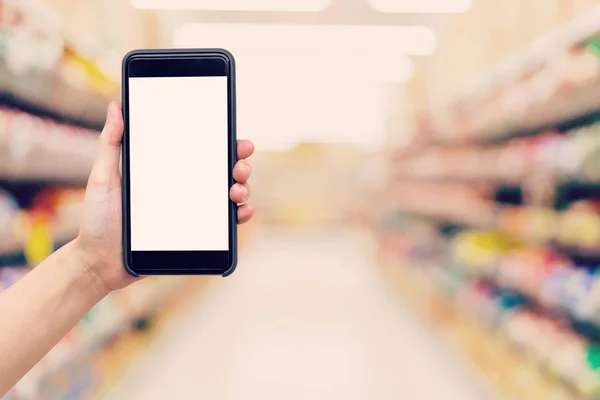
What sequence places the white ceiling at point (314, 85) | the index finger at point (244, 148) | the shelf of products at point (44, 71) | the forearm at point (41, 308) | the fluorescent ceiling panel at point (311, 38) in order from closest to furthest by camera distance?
the forearm at point (41, 308), the index finger at point (244, 148), the shelf of products at point (44, 71), the white ceiling at point (314, 85), the fluorescent ceiling panel at point (311, 38)

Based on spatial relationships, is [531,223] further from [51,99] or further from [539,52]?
[51,99]

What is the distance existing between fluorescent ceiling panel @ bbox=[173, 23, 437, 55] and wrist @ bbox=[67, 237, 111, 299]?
5.72 metres

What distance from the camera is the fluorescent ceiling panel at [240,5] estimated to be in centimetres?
565

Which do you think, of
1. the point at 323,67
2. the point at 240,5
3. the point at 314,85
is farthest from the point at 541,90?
the point at 314,85

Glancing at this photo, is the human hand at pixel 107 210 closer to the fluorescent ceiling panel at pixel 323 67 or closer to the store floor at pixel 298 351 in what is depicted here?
the store floor at pixel 298 351

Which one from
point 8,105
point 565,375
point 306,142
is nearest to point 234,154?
point 8,105

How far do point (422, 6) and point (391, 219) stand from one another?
2988 mm

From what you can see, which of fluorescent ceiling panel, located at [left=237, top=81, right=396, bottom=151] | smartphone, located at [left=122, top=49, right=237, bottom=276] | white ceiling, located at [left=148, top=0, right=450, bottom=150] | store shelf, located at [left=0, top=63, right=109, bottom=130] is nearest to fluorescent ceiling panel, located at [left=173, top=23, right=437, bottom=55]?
white ceiling, located at [left=148, top=0, right=450, bottom=150]

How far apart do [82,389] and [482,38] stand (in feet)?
10.7

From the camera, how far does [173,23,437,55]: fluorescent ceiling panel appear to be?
265 inches

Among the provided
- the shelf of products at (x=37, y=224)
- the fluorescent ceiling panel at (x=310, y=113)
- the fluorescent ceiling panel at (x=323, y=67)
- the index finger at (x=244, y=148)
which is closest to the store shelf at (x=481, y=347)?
the index finger at (x=244, y=148)

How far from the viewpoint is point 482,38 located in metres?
4.27

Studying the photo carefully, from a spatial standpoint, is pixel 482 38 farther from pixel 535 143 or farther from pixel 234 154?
pixel 234 154

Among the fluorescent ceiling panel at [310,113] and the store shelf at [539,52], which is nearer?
the store shelf at [539,52]
